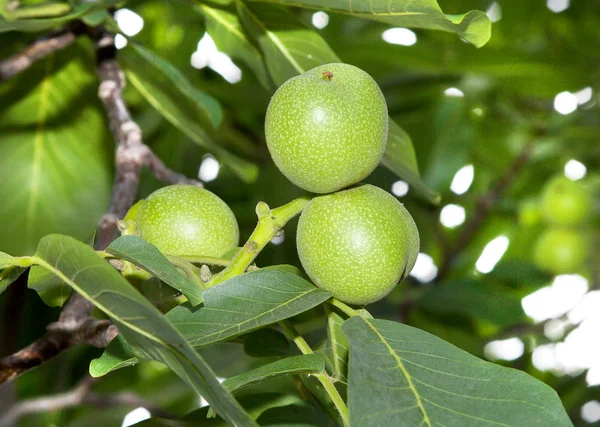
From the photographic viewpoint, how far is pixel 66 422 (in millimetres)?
2643

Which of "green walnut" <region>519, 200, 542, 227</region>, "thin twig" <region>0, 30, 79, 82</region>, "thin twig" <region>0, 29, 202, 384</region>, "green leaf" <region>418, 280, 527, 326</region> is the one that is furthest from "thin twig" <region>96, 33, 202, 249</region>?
"green walnut" <region>519, 200, 542, 227</region>

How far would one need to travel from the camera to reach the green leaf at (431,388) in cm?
96

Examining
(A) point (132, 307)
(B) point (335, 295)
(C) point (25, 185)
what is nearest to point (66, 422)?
(C) point (25, 185)

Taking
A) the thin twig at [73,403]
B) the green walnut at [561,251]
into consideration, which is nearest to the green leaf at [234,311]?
the thin twig at [73,403]

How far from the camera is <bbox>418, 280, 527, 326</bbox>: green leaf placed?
9.13 ft

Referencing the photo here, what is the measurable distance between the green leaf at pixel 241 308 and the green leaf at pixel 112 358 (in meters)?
0.09

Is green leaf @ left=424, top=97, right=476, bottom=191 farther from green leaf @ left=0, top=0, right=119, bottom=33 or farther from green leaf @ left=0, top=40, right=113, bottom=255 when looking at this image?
green leaf @ left=0, top=0, right=119, bottom=33

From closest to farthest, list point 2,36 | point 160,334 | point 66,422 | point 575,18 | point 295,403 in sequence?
point 160,334 < point 295,403 < point 2,36 < point 66,422 < point 575,18

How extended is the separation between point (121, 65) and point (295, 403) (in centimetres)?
131

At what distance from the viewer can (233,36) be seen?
6.48ft

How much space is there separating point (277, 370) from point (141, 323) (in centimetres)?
25

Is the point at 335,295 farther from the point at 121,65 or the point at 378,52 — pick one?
the point at 378,52

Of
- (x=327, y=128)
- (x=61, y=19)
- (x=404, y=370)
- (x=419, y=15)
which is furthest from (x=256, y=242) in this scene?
(x=61, y=19)

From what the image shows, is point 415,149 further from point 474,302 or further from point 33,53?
point 33,53
